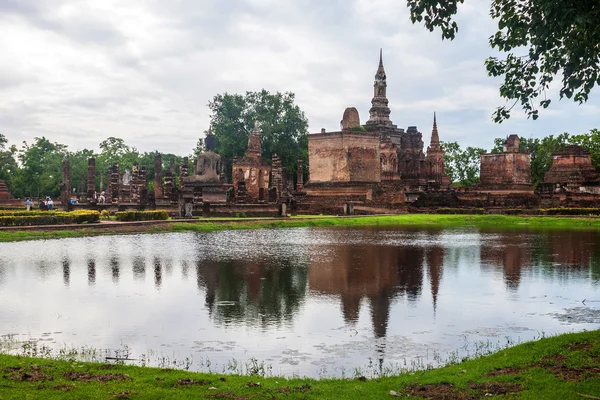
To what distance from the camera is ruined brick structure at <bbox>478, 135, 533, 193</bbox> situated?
52406 mm

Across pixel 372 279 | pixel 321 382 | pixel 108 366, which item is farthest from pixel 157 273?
pixel 321 382

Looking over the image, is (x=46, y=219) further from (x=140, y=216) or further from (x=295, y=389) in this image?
(x=295, y=389)

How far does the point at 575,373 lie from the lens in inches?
248

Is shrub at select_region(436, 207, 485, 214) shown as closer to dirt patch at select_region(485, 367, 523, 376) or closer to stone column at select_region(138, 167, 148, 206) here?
stone column at select_region(138, 167, 148, 206)

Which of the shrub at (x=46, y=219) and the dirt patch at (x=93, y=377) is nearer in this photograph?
the dirt patch at (x=93, y=377)

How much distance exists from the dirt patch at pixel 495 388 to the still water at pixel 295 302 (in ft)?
3.94

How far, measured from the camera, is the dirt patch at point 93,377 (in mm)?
6270

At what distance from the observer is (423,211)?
43.7 metres

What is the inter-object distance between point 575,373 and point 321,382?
2.61 meters

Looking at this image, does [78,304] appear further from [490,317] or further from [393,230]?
[393,230]

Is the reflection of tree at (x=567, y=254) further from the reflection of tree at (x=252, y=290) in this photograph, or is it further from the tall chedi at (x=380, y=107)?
the tall chedi at (x=380, y=107)

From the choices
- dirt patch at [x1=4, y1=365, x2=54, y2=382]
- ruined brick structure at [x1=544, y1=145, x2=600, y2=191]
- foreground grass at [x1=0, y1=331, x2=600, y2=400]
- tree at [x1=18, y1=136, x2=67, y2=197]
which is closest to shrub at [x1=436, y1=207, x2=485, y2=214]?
ruined brick structure at [x1=544, y1=145, x2=600, y2=191]

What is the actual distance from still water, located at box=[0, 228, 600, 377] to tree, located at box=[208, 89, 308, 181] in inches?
1681

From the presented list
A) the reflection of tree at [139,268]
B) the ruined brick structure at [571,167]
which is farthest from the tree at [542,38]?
the ruined brick structure at [571,167]
